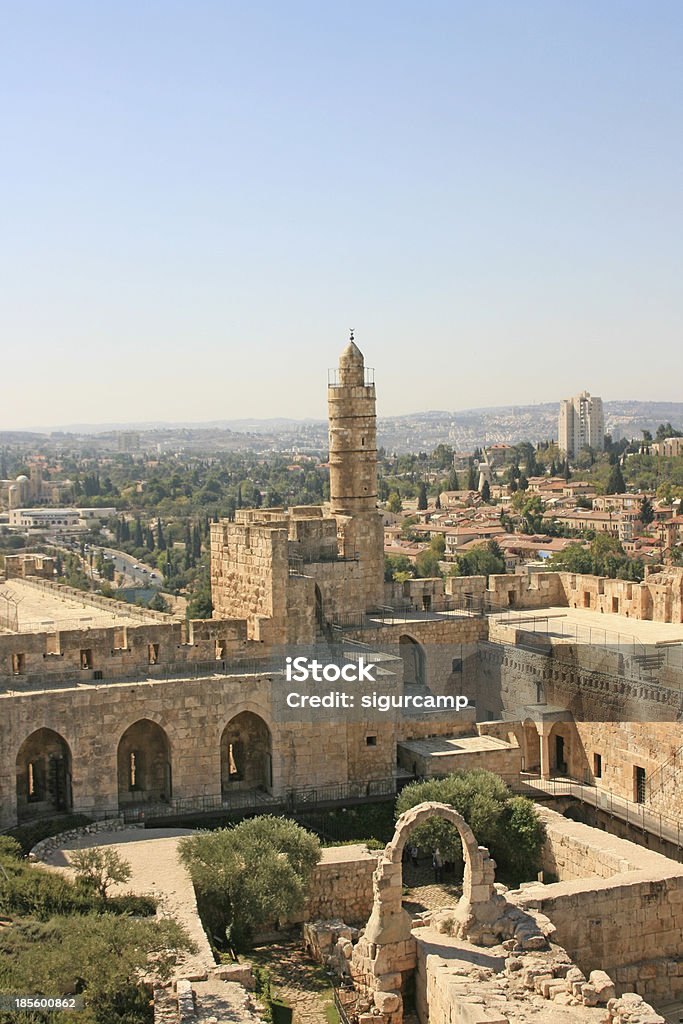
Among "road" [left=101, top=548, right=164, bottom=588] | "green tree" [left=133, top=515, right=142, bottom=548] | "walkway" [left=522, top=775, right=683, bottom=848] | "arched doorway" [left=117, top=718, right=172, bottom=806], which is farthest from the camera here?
"green tree" [left=133, top=515, right=142, bottom=548]

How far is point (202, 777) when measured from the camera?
19.5 m

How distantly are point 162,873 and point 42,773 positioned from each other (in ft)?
12.8

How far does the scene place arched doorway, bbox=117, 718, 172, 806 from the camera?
65.5ft

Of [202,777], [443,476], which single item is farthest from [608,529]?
[202,777]

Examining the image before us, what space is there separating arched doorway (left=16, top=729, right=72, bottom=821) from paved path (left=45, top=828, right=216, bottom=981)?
165 cm

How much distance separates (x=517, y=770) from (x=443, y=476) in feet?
437

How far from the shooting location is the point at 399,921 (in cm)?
1501

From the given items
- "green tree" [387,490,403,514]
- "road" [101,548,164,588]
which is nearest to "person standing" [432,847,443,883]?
"road" [101,548,164,588]

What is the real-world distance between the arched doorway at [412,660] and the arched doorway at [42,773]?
22.6 feet

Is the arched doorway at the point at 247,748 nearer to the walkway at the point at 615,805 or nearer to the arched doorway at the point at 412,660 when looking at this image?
the arched doorway at the point at 412,660

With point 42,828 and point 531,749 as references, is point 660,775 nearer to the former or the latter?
point 531,749

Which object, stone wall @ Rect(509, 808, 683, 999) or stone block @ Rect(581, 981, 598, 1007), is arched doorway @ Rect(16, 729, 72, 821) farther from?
stone block @ Rect(581, 981, 598, 1007)

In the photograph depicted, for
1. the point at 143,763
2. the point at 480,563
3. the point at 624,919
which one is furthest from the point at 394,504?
the point at 624,919

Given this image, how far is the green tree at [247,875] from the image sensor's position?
15.8 meters
